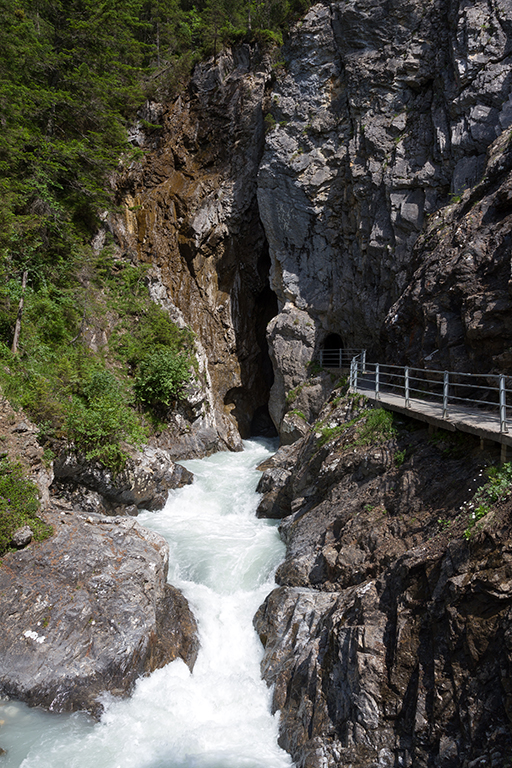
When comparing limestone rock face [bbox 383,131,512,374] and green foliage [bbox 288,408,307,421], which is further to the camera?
green foliage [bbox 288,408,307,421]

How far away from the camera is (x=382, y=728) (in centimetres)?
493

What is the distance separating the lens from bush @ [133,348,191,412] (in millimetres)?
15969

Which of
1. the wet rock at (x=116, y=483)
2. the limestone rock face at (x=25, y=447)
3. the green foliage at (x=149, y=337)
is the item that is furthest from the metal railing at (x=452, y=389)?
the green foliage at (x=149, y=337)

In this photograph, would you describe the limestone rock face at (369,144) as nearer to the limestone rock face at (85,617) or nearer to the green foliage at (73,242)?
the green foliage at (73,242)

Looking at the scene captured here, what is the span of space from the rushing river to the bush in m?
6.70

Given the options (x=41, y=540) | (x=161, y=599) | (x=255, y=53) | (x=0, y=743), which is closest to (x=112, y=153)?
(x=255, y=53)

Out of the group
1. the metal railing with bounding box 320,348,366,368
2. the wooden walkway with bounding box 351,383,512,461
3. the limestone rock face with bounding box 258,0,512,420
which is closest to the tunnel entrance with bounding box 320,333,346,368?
the metal railing with bounding box 320,348,366,368

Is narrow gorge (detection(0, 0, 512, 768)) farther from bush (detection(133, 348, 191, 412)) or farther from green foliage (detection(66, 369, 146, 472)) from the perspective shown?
bush (detection(133, 348, 191, 412))

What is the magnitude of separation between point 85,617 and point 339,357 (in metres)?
15.4

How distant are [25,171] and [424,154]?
14790 mm

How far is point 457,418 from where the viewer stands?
7.59 meters

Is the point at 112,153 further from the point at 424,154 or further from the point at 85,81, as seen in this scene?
the point at 424,154

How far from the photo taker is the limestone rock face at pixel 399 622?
14.2ft

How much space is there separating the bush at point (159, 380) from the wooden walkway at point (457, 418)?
8145mm
